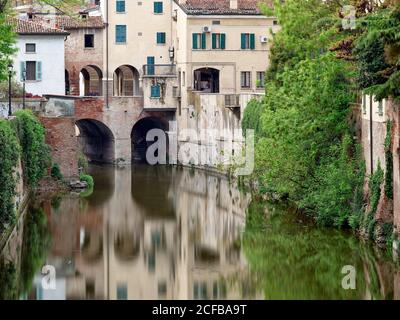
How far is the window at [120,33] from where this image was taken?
77.5m

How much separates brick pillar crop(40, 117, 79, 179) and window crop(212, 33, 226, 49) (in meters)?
16.0

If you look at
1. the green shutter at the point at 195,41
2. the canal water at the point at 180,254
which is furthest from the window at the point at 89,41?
the canal water at the point at 180,254

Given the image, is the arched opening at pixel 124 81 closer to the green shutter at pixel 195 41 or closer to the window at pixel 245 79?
the green shutter at pixel 195 41

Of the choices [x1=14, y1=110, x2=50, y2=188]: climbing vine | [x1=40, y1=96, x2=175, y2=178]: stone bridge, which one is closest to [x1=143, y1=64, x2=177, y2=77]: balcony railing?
[x1=40, y1=96, x2=175, y2=178]: stone bridge

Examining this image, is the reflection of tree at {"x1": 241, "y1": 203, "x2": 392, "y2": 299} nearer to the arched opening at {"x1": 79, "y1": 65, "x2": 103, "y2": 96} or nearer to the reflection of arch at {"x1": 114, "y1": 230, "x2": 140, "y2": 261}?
the reflection of arch at {"x1": 114, "y1": 230, "x2": 140, "y2": 261}

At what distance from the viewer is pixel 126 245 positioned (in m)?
42.8

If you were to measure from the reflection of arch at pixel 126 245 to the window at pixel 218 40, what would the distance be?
96.2ft

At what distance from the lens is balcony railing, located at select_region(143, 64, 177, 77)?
3009 inches

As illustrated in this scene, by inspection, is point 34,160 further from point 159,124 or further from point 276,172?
→ point 159,124

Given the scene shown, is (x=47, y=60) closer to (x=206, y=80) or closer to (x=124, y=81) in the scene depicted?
(x=206, y=80)

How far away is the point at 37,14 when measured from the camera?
3194 inches
